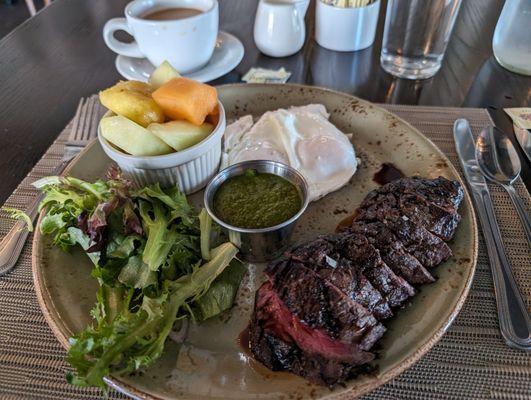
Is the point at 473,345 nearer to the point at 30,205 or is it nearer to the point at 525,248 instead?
the point at 525,248

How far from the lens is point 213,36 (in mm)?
2990

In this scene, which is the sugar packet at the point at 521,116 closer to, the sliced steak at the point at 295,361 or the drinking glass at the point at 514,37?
the drinking glass at the point at 514,37

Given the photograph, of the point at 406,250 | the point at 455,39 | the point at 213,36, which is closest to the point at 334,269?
the point at 406,250

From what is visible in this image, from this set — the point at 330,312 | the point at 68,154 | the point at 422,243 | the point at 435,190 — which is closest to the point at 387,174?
the point at 435,190

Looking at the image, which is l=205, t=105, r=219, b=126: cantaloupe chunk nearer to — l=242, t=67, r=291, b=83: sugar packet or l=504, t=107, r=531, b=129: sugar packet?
l=242, t=67, r=291, b=83: sugar packet

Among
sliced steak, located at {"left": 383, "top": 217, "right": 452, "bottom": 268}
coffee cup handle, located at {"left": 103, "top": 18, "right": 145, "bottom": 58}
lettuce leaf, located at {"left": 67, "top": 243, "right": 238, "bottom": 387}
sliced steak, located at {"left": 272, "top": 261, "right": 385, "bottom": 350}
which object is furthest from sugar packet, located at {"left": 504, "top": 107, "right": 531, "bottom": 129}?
coffee cup handle, located at {"left": 103, "top": 18, "right": 145, "bottom": 58}

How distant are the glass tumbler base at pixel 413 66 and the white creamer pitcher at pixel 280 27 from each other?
76 cm

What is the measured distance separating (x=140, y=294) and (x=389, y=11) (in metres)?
2.64

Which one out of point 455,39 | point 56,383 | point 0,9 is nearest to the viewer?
point 56,383

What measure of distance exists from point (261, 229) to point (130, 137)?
2.55 ft

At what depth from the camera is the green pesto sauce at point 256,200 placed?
190cm

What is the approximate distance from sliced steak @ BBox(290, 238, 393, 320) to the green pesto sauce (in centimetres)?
32

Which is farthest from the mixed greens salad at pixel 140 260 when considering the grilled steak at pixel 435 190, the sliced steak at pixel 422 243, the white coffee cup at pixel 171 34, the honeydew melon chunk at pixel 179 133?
the white coffee cup at pixel 171 34

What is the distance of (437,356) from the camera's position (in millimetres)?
1543
